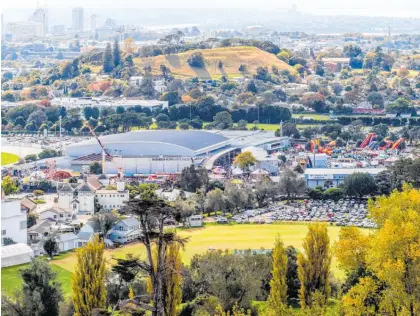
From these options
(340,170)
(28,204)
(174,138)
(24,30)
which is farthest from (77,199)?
(24,30)

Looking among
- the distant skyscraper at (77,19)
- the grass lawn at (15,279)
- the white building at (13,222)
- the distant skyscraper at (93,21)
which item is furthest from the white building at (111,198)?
the distant skyscraper at (77,19)

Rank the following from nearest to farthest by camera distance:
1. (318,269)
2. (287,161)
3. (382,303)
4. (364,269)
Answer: (382,303)
(364,269)
(318,269)
(287,161)

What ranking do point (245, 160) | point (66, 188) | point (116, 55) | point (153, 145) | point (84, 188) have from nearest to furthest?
point (84, 188), point (66, 188), point (245, 160), point (153, 145), point (116, 55)

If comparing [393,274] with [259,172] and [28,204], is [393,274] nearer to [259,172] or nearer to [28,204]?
[28,204]

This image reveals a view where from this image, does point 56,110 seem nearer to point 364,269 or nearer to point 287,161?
point 287,161

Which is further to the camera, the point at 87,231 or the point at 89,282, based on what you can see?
the point at 87,231

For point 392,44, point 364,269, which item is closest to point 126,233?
point 364,269
